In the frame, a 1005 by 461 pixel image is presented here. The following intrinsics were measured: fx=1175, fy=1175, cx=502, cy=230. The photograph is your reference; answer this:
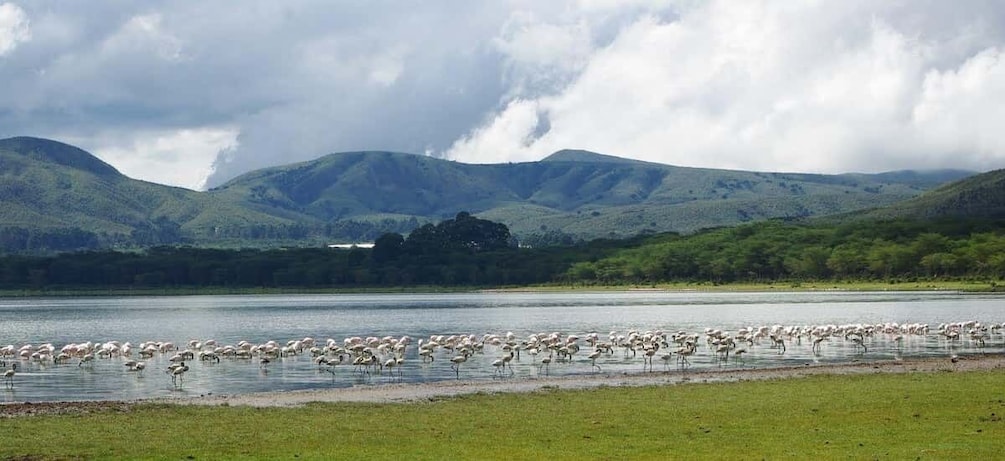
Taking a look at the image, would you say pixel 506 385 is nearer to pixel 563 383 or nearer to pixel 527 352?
pixel 563 383

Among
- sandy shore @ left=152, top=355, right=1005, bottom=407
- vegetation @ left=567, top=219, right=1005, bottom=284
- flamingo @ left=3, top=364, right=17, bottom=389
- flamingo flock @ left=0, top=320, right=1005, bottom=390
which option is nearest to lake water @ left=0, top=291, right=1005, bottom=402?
flamingo flock @ left=0, top=320, right=1005, bottom=390

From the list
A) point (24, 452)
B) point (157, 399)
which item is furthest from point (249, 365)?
point (24, 452)

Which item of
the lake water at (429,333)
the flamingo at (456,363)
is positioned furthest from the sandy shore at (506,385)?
the flamingo at (456,363)

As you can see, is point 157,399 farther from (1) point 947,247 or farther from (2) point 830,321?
(1) point 947,247

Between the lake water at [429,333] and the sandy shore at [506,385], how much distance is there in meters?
2.85

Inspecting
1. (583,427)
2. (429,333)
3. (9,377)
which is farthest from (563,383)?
(429,333)

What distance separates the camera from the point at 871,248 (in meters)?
178

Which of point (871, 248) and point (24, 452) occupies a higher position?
point (871, 248)

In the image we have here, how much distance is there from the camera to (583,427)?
27922mm

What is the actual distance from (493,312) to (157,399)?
77.7m

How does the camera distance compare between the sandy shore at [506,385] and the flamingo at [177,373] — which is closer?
the sandy shore at [506,385]

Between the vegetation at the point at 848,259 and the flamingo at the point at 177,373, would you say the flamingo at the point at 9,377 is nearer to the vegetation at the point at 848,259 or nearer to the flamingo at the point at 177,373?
the flamingo at the point at 177,373

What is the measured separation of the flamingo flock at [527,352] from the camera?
1961 inches

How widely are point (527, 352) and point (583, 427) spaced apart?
95.6ft
